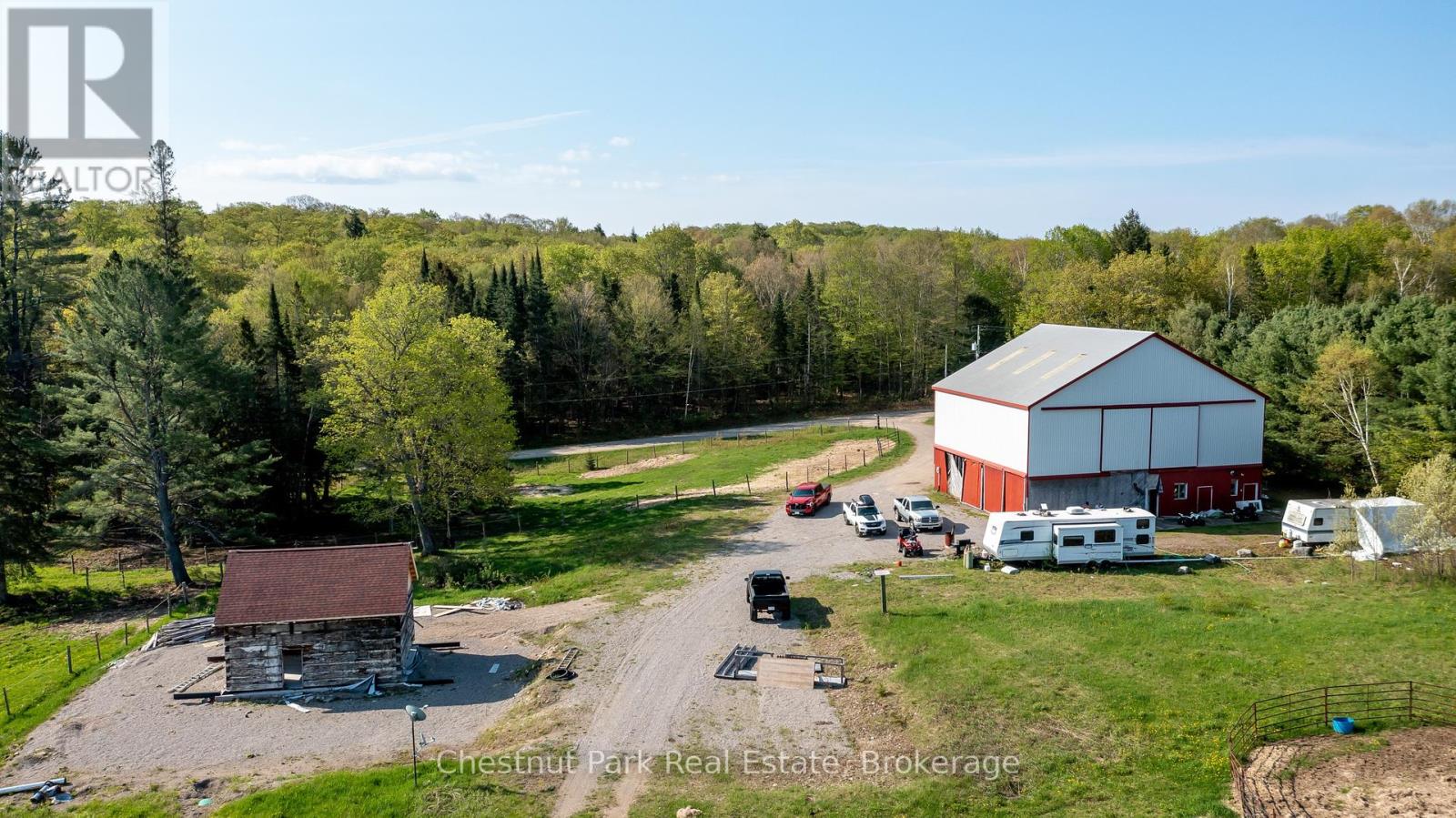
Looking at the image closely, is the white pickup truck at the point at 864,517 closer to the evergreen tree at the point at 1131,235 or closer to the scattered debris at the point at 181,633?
the scattered debris at the point at 181,633

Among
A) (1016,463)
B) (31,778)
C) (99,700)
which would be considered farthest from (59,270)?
(1016,463)

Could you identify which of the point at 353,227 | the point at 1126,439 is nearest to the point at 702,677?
the point at 1126,439

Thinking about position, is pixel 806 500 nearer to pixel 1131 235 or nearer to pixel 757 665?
pixel 757 665

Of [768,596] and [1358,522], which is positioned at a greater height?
[1358,522]

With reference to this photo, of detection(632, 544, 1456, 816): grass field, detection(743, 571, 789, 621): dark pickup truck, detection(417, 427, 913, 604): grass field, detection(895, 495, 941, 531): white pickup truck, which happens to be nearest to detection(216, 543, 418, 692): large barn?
detection(417, 427, 913, 604): grass field

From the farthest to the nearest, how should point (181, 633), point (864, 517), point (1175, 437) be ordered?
1. point (1175, 437)
2. point (864, 517)
3. point (181, 633)

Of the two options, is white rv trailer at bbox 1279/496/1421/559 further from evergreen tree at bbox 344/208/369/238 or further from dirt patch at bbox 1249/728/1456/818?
evergreen tree at bbox 344/208/369/238
